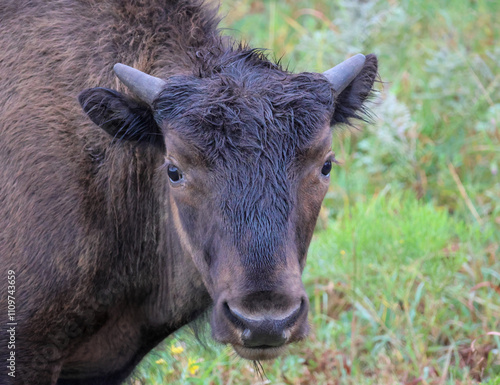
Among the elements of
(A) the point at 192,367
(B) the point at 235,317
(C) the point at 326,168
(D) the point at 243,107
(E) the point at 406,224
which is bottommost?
(A) the point at 192,367

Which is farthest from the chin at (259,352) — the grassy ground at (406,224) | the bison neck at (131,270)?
the grassy ground at (406,224)

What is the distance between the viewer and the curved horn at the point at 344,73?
13.3 feet

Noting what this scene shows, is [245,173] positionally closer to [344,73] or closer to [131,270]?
[344,73]

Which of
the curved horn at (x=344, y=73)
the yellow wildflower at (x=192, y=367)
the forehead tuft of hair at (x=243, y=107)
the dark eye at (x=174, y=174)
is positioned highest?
the curved horn at (x=344, y=73)

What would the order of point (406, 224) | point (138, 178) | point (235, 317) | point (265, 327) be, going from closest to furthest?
point (265, 327), point (235, 317), point (138, 178), point (406, 224)

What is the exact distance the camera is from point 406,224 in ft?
20.1

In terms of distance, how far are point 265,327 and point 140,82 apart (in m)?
1.59

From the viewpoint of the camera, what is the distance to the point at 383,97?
26.1 ft

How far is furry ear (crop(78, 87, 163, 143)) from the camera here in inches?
152

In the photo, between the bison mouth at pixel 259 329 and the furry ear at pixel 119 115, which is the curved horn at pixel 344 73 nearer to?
the furry ear at pixel 119 115

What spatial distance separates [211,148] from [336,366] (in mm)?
2582

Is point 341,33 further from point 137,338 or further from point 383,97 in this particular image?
point 137,338

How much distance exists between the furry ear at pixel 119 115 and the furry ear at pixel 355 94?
116 cm

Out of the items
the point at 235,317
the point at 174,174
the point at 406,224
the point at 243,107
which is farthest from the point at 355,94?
the point at 406,224
